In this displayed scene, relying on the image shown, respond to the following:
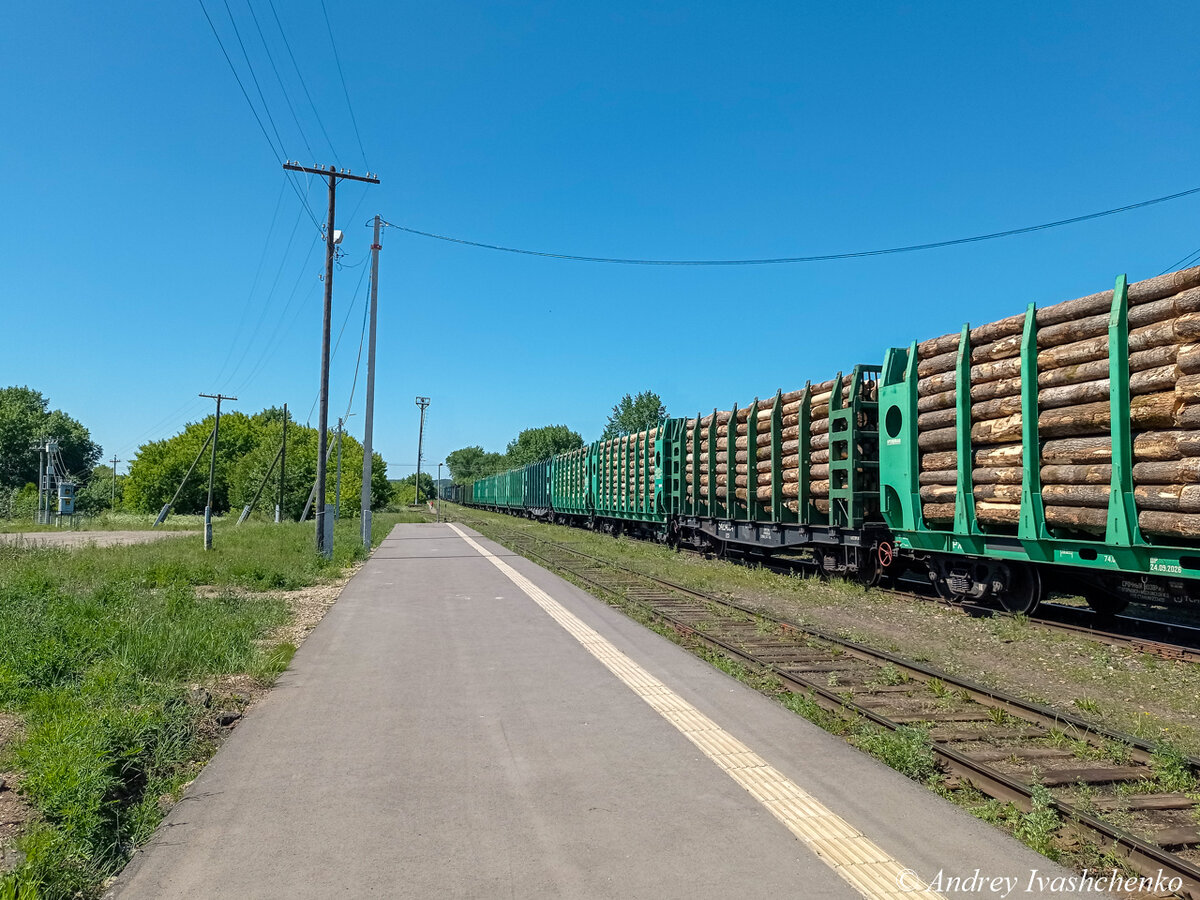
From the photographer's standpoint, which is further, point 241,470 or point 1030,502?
point 241,470

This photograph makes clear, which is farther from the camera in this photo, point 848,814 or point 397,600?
point 397,600

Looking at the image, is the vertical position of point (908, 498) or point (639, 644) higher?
point (908, 498)

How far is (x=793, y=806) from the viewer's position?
419cm

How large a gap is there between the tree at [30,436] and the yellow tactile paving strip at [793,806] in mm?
91447

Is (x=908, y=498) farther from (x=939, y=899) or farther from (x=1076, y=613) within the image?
(x=939, y=899)

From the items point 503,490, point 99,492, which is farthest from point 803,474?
point 99,492

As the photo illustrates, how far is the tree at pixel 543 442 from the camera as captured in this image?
120250 millimetres

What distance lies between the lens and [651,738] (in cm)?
540

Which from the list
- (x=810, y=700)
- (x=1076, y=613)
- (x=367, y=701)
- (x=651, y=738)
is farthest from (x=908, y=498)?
(x=367, y=701)

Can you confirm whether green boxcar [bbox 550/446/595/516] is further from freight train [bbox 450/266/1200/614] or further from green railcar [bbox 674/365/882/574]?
freight train [bbox 450/266/1200/614]

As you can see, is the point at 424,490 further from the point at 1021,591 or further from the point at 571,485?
the point at 1021,591

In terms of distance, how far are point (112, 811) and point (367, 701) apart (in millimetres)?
2467

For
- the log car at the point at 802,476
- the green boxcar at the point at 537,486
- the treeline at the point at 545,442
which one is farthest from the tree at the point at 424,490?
the log car at the point at 802,476

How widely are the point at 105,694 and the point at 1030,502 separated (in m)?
9.67
